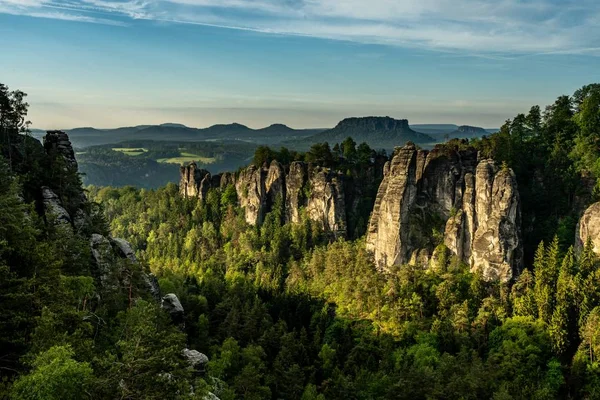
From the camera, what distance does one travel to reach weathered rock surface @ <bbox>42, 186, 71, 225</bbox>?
37.5 metres

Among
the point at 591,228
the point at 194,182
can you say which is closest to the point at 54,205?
the point at 591,228

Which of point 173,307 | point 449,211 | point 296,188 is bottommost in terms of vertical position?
point 173,307

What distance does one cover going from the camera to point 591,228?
2293 inches

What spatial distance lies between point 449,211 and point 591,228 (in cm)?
2163

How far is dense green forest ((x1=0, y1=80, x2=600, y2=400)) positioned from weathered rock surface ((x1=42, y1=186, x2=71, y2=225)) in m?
1.41

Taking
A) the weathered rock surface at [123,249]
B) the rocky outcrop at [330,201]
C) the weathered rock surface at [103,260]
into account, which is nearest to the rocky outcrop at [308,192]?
the rocky outcrop at [330,201]

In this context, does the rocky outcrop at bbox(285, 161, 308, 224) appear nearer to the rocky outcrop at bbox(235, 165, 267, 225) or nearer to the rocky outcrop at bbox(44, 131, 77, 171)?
the rocky outcrop at bbox(235, 165, 267, 225)

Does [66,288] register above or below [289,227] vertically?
above

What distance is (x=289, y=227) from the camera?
97.7 metres

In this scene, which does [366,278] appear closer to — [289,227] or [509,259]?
[509,259]

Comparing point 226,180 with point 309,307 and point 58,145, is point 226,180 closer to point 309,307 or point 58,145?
point 309,307

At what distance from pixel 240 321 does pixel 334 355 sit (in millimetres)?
13637

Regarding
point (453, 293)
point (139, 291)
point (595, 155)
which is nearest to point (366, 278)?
point (453, 293)

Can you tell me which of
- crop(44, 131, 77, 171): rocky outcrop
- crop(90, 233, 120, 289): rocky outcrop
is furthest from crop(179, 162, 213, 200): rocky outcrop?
crop(90, 233, 120, 289): rocky outcrop
